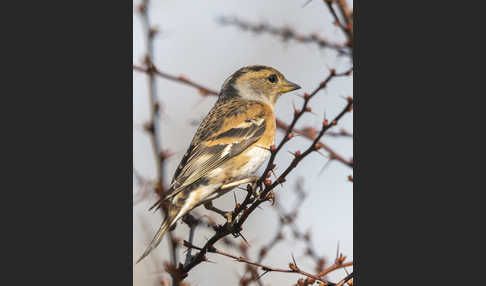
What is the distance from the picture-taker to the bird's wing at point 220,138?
4.05 meters

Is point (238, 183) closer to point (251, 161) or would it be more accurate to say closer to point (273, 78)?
point (251, 161)

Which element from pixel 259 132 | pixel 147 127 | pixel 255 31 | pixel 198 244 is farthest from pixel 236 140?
pixel 147 127

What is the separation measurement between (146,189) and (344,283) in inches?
52.0

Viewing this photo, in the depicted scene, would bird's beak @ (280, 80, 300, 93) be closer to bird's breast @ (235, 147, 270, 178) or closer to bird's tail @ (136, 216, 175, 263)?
bird's breast @ (235, 147, 270, 178)

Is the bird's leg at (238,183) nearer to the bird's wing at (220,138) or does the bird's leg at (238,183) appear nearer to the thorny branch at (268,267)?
the bird's wing at (220,138)

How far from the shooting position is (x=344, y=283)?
9.69 ft

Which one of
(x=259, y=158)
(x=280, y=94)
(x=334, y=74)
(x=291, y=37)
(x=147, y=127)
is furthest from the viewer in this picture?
(x=280, y=94)

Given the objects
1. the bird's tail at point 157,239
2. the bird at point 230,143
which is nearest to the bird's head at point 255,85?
the bird at point 230,143

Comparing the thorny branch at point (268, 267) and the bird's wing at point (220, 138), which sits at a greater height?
the bird's wing at point (220, 138)

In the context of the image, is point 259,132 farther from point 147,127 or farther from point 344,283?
point 147,127

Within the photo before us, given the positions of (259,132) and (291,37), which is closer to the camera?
(291,37)

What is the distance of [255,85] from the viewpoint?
5.23 m

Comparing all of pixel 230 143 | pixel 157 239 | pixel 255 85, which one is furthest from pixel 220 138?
pixel 157 239

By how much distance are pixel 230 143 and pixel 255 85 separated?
3.51 ft
